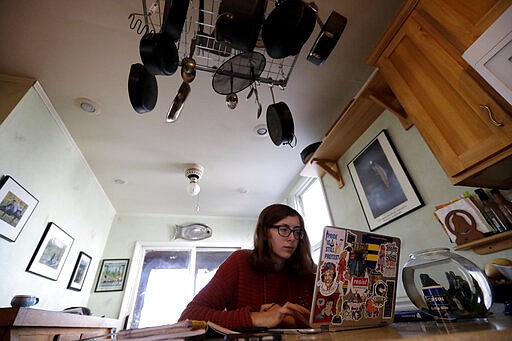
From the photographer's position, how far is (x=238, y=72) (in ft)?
3.67

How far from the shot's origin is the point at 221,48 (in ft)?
3.91

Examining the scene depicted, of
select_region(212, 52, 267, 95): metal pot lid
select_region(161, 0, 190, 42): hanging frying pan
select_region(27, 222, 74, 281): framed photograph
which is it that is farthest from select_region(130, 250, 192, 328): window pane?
select_region(161, 0, 190, 42): hanging frying pan

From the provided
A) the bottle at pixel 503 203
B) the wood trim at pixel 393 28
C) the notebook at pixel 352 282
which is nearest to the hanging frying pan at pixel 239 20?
the wood trim at pixel 393 28

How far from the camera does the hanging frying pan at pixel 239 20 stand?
84 cm

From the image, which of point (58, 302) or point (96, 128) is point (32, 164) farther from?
point (58, 302)

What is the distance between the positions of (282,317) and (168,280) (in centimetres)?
311

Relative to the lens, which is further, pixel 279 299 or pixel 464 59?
pixel 279 299

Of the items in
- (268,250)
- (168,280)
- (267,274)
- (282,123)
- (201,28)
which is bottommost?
(267,274)

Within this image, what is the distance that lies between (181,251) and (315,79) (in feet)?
10.1

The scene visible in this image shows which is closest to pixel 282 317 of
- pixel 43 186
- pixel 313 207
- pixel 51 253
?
pixel 313 207

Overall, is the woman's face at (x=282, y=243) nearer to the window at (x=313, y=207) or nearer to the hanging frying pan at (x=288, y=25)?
the hanging frying pan at (x=288, y=25)

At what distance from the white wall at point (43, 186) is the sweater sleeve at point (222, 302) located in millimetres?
1533

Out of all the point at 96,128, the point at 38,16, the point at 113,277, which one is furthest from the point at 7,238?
the point at 113,277

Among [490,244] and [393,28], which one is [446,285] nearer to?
[490,244]
